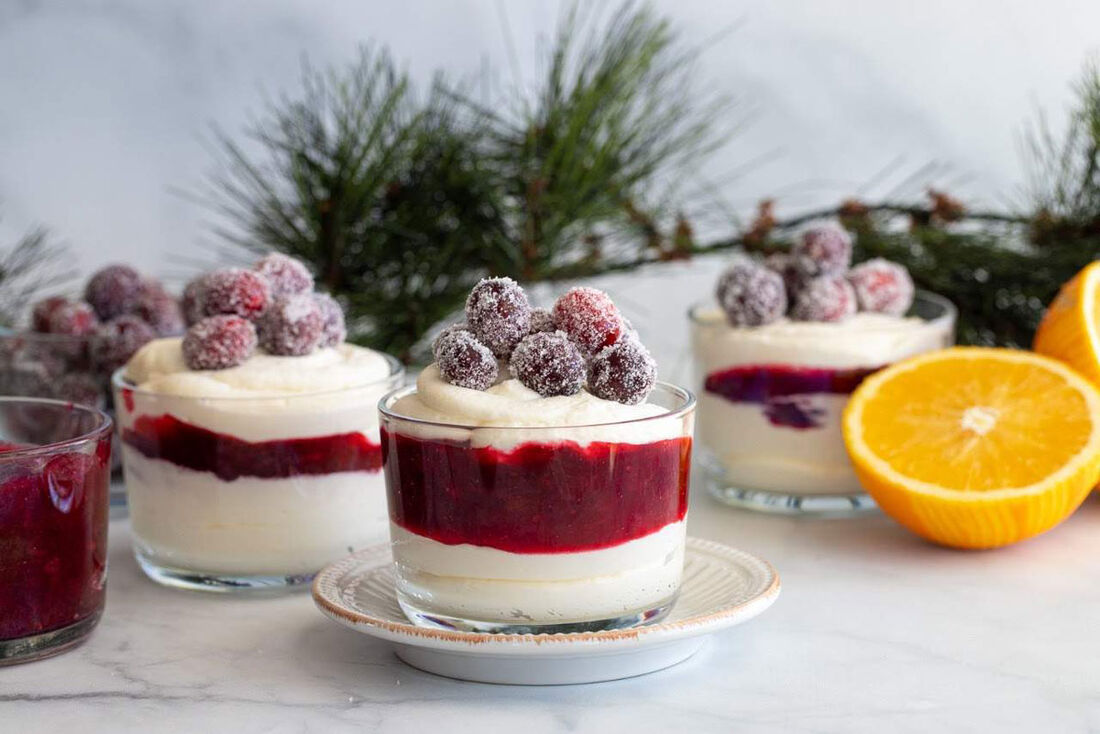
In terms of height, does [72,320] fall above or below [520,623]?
above

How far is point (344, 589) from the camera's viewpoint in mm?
1047

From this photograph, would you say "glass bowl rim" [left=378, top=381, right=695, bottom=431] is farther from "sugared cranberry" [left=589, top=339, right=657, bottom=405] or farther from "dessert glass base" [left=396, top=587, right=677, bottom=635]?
"dessert glass base" [left=396, top=587, right=677, bottom=635]

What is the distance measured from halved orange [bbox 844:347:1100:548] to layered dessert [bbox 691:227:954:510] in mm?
44

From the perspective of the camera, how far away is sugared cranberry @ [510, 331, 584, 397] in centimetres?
93

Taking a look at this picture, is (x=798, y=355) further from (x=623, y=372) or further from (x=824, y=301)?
(x=623, y=372)

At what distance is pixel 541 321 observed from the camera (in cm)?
99

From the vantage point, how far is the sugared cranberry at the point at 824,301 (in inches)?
53.2

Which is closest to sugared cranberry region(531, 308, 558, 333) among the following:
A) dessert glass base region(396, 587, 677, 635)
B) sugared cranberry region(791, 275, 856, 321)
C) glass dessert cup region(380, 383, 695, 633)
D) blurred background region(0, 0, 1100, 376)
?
glass dessert cup region(380, 383, 695, 633)

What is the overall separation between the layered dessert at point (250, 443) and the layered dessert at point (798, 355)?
385mm

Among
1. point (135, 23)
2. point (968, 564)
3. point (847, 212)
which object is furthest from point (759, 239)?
point (135, 23)

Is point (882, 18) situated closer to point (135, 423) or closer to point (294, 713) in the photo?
point (135, 423)

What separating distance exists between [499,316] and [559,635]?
0.77 ft

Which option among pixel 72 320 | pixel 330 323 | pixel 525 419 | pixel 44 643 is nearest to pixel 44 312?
pixel 72 320

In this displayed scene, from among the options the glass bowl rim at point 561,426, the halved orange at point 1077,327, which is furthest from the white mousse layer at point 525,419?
the halved orange at point 1077,327
